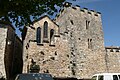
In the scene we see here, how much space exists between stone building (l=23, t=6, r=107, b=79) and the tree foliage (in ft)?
27.5

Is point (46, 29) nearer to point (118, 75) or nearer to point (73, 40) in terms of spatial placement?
point (73, 40)

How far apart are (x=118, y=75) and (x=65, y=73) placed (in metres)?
9.26

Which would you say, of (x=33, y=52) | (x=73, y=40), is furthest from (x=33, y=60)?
(x=73, y=40)

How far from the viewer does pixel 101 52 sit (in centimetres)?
2805

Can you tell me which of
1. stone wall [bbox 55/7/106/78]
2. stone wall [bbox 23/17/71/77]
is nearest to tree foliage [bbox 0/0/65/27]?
stone wall [bbox 23/17/71/77]

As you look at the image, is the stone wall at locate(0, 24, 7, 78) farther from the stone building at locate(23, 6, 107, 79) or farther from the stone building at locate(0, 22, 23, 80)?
the stone building at locate(23, 6, 107, 79)

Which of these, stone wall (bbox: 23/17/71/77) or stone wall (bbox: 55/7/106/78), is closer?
stone wall (bbox: 23/17/71/77)

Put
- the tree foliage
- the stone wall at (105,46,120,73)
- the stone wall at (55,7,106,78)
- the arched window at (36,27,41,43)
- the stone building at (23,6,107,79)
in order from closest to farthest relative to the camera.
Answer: the tree foliage, the stone building at (23,6,107,79), the stone wall at (55,7,106,78), the stone wall at (105,46,120,73), the arched window at (36,27,41,43)

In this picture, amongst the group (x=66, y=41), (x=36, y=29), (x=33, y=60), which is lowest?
(x=33, y=60)

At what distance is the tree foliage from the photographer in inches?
526

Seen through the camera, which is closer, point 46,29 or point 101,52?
point 101,52

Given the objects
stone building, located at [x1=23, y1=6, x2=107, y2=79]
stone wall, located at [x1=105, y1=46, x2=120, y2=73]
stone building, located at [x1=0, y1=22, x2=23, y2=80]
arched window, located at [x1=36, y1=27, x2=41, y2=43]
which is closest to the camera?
stone building, located at [x1=23, y1=6, x2=107, y2=79]

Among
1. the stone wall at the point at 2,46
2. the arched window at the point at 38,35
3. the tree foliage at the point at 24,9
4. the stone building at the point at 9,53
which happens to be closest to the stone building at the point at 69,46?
the arched window at the point at 38,35

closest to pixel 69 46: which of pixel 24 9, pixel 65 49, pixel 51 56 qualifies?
pixel 65 49
